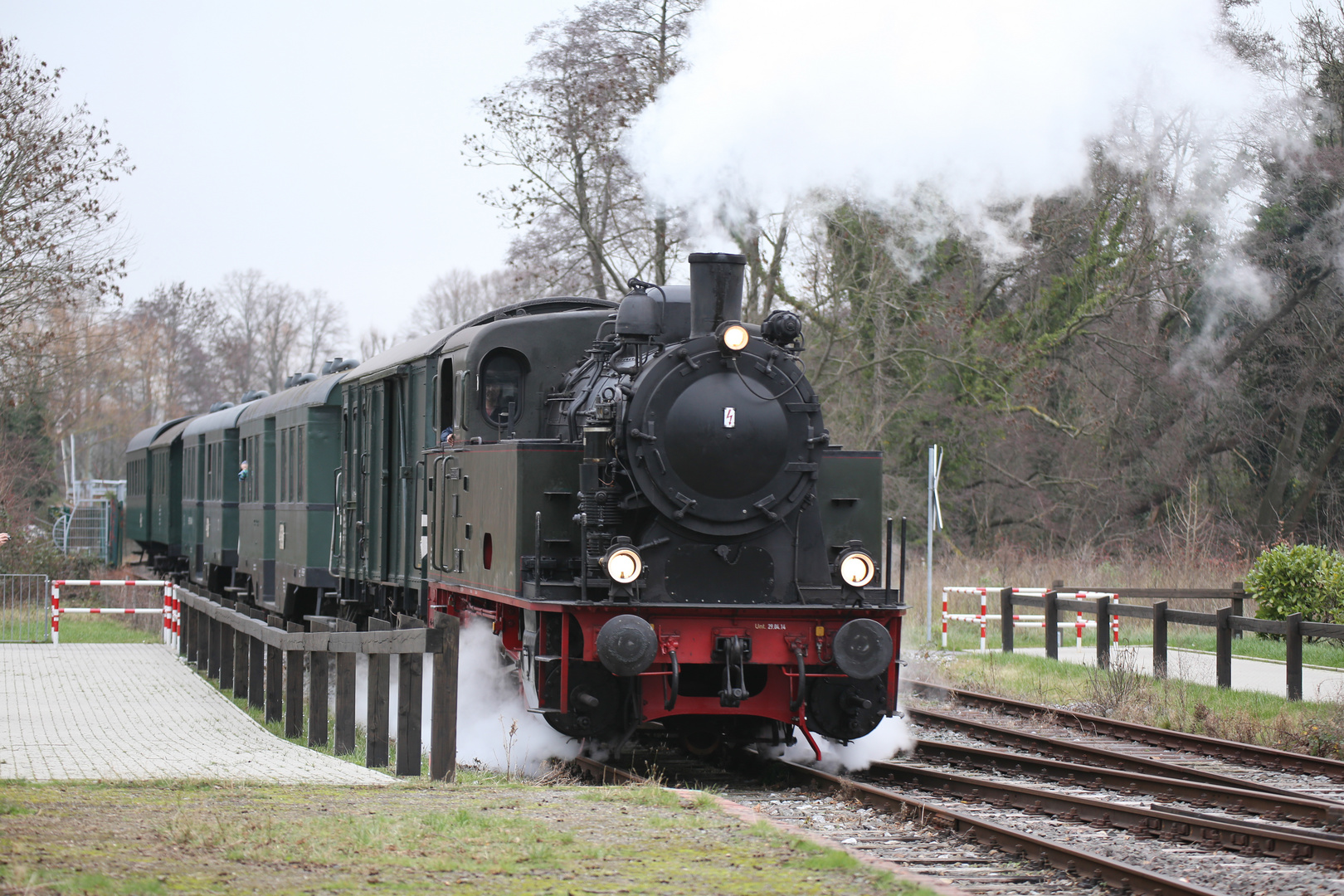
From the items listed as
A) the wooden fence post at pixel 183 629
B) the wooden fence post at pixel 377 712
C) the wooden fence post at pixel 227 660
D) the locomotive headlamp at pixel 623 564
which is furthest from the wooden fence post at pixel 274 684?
the wooden fence post at pixel 183 629

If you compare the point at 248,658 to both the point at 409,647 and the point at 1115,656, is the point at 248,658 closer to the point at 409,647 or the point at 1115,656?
the point at 409,647

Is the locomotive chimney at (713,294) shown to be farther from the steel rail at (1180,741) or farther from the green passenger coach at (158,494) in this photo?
the green passenger coach at (158,494)

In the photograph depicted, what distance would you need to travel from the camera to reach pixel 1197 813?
7293 mm

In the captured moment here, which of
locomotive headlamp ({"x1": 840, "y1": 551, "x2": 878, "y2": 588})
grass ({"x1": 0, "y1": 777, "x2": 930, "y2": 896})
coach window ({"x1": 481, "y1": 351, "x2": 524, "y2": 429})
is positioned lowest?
grass ({"x1": 0, "y1": 777, "x2": 930, "y2": 896})

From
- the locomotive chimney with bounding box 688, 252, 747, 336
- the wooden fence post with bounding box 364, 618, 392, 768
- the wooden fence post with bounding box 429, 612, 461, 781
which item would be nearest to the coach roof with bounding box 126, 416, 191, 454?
the wooden fence post with bounding box 364, 618, 392, 768

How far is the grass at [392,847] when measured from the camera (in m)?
4.82

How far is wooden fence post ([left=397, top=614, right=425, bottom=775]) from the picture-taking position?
809 centimetres

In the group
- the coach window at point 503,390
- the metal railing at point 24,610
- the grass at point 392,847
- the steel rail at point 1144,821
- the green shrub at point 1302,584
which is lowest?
the metal railing at point 24,610

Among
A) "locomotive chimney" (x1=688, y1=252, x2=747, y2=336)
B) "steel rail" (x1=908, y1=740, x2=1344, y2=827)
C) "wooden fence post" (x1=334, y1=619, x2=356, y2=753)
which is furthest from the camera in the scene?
"wooden fence post" (x1=334, y1=619, x2=356, y2=753)

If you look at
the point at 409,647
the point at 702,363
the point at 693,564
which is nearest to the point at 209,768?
the point at 409,647

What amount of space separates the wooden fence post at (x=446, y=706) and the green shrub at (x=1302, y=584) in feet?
36.4

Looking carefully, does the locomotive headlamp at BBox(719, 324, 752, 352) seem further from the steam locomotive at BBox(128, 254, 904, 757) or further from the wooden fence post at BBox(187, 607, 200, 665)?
the wooden fence post at BBox(187, 607, 200, 665)

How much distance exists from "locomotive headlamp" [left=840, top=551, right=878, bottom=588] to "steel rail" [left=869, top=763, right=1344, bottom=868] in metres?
1.23

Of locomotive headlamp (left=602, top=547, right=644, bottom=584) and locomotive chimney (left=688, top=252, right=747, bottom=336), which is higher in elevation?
locomotive chimney (left=688, top=252, right=747, bottom=336)
